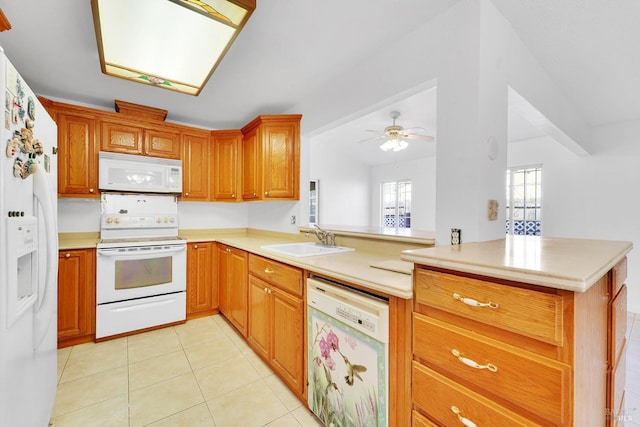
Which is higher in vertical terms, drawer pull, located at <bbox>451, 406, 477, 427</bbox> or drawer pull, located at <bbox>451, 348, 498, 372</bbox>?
drawer pull, located at <bbox>451, 348, 498, 372</bbox>

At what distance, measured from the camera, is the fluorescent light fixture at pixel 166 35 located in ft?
4.50

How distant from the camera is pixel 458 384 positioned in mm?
889

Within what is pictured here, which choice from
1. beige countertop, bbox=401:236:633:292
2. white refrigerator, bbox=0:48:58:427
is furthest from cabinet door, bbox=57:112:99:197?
beige countertop, bbox=401:236:633:292

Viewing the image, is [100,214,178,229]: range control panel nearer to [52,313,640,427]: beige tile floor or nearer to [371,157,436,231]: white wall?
[52,313,640,427]: beige tile floor

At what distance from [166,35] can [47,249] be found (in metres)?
1.32

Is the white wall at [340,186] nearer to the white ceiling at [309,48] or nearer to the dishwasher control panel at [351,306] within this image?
the white ceiling at [309,48]

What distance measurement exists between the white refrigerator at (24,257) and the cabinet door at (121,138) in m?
1.51

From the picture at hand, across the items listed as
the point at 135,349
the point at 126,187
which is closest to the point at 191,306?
the point at 135,349

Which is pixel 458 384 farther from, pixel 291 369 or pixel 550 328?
pixel 291 369

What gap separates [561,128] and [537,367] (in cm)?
263

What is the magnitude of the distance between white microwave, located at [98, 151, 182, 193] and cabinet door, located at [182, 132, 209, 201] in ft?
0.40

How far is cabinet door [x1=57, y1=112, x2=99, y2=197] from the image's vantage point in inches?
97.5

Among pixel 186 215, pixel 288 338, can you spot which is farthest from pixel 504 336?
pixel 186 215

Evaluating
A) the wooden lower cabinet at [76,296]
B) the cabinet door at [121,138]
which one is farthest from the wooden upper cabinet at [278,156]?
the wooden lower cabinet at [76,296]
